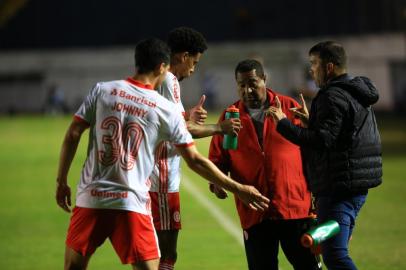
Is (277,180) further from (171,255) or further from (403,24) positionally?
(403,24)

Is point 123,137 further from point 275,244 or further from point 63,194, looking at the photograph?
point 275,244

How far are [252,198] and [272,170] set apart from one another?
76cm

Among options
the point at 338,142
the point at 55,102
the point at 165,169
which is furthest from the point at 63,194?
the point at 55,102

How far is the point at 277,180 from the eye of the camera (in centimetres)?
762

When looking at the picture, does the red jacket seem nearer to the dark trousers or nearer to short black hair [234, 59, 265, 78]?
the dark trousers

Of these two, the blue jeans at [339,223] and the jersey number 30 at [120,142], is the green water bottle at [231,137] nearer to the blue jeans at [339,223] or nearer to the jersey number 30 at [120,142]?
the blue jeans at [339,223]

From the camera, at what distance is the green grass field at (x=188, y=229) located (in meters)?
11.2

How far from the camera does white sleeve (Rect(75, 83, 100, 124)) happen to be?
652cm

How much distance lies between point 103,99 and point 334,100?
1.82m

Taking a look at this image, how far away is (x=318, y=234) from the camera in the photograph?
21.7 ft

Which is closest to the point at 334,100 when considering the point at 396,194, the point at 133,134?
the point at 133,134

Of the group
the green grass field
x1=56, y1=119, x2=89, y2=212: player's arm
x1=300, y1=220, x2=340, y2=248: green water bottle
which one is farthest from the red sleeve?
the green grass field

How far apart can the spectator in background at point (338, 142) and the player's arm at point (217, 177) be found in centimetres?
53

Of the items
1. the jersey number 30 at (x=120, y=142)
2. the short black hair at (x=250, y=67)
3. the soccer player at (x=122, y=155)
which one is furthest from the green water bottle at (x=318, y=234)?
Answer: the short black hair at (x=250, y=67)
